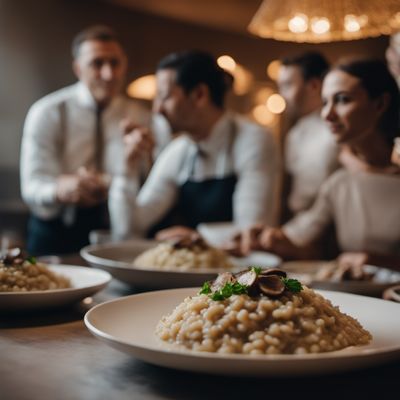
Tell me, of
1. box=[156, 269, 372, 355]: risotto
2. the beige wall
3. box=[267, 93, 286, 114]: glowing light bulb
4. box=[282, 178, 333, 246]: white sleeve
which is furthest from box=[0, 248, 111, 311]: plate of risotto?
box=[267, 93, 286, 114]: glowing light bulb

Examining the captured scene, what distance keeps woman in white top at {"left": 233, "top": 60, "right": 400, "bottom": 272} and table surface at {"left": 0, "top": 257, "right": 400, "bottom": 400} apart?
1.13 m

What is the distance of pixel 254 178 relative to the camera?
11.0 ft

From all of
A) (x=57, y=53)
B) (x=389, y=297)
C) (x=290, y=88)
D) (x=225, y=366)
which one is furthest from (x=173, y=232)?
(x=57, y=53)

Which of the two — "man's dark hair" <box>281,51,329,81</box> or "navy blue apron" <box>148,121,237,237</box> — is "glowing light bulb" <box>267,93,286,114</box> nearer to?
"man's dark hair" <box>281,51,329,81</box>

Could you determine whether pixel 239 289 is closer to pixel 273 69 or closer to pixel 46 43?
pixel 46 43

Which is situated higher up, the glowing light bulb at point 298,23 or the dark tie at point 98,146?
the glowing light bulb at point 298,23

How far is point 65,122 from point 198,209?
1.05 meters

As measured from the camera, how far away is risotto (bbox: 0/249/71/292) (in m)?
1.32

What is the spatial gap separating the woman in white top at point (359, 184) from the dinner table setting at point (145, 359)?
0.96 m

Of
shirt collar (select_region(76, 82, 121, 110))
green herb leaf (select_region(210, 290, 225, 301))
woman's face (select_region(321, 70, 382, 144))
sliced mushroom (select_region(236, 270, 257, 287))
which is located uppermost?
shirt collar (select_region(76, 82, 121, 110))

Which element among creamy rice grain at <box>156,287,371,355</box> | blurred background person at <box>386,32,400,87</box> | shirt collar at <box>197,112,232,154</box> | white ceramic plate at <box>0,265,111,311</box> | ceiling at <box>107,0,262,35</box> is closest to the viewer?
creamy rice grain at <box>156,287,371,355</box>

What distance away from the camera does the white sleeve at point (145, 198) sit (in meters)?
3.31

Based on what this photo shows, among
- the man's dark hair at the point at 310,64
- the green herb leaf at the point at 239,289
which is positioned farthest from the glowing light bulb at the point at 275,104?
the green herb leaf at the point at 239,289

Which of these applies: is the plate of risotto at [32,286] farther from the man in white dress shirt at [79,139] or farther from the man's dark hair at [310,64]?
the man's dark hair at [310,64]
